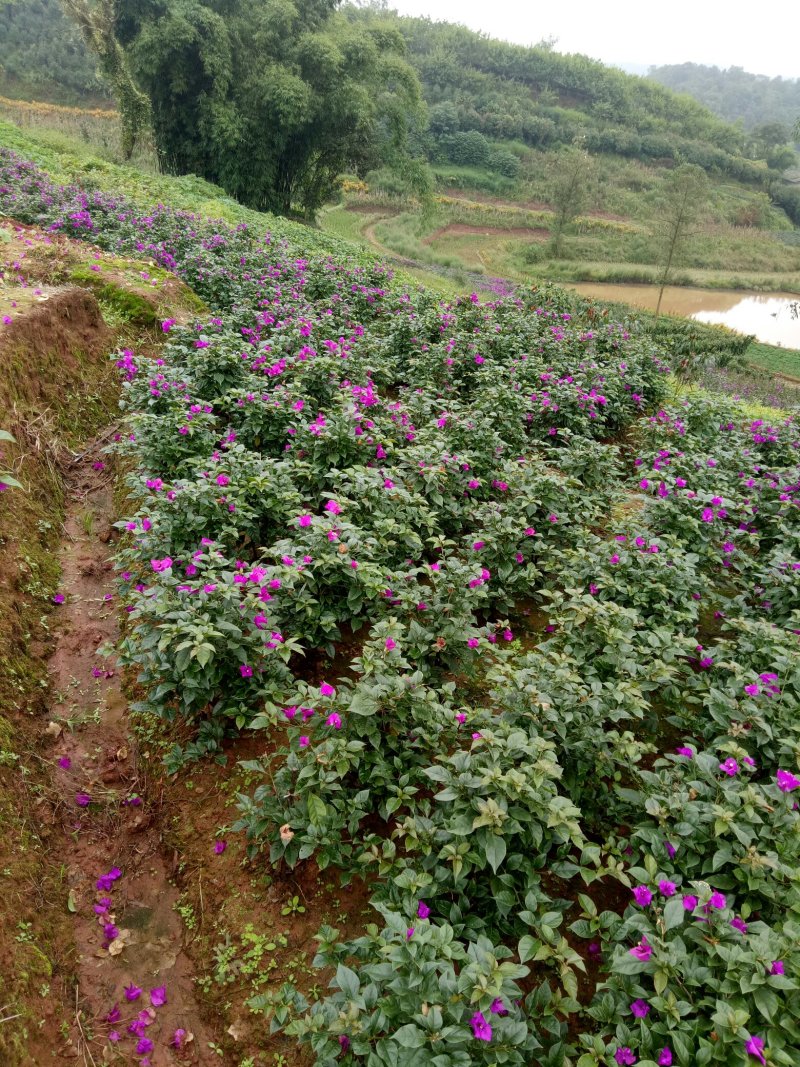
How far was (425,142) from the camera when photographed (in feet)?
181

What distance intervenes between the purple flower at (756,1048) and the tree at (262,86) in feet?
83.5

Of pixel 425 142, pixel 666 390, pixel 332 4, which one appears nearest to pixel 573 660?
pixel 666 390

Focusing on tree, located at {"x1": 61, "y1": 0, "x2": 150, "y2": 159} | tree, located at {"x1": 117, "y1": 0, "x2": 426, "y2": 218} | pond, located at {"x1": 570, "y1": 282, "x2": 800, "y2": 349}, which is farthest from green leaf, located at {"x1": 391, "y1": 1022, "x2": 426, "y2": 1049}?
pond, located at {"x1": 570, "y1": 282, "x2": 800, "y2": 349}

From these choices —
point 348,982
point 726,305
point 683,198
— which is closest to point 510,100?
point 726,305

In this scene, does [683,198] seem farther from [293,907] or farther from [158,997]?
[158,997]

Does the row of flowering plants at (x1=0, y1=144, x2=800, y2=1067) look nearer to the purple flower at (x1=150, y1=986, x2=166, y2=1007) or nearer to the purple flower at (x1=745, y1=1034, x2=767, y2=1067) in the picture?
the purple flower at (x1=745, y1=1034, x2=767, y2=1067)

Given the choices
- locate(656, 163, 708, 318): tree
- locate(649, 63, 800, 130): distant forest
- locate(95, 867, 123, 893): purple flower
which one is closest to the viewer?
locate(95, 867, 123, 893): purple flower

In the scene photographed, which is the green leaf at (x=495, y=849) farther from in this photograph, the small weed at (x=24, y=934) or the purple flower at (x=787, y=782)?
the small weed at (x=24, y=934)

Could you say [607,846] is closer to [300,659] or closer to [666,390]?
[300,659]

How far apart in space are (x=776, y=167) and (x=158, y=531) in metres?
85.0

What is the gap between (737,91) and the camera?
408 ft

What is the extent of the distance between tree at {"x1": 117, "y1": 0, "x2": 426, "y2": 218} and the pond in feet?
46.7

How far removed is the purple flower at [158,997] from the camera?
229cm

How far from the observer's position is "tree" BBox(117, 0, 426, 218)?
64.1 feet
